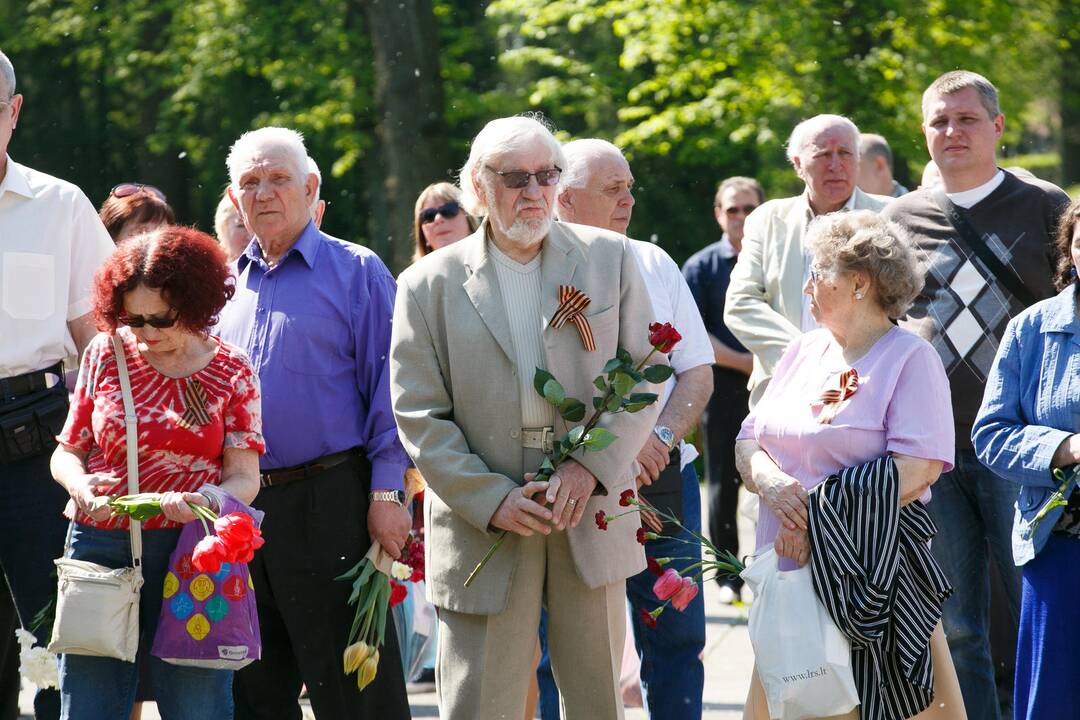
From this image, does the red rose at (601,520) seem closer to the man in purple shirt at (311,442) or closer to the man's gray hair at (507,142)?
the man in purple shirt at (311,442)

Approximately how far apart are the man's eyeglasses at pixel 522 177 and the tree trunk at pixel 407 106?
10249 mm

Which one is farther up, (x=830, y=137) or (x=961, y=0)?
(x=961, y=0)

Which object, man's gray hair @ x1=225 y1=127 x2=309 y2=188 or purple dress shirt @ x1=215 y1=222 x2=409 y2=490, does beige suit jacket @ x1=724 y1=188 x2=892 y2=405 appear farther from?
man's gray hair @ x1=225 y1=127 x2=309 y2=188

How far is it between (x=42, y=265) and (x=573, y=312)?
2101 millimetres

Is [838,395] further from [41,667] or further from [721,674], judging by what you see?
[721,674]

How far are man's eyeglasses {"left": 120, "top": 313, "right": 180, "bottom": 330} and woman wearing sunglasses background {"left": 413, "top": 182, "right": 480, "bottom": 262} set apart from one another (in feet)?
8.39

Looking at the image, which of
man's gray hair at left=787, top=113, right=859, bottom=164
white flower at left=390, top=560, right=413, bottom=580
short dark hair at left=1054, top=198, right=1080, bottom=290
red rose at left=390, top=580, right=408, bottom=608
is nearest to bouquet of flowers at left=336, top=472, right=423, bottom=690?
white flower at left=390, top=560, right=413, bottom=580

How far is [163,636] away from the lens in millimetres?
4344

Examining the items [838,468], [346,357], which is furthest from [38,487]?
[838,468]

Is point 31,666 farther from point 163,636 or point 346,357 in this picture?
point 346,357

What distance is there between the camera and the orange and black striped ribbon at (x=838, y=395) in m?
4.53

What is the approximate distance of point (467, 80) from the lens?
22234 mm

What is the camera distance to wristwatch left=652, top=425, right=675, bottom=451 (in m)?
5.34

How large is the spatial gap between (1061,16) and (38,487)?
1550 centimetres
